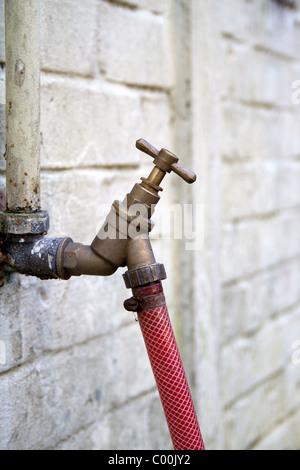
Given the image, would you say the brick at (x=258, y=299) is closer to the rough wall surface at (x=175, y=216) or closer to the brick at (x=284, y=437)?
the rough wall surface at (x=175, y=216)

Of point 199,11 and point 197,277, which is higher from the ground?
point 199,11

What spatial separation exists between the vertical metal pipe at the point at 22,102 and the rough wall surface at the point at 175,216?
0.11 meters

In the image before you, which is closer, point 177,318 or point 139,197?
point 139,197

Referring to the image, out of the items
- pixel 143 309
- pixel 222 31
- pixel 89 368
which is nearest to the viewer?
pixel 143 309

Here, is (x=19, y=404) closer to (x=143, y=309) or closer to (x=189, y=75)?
(x=143, y=309)

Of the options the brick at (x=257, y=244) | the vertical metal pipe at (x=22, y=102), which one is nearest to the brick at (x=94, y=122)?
the vertical metal pipe at (x=22, y=102)

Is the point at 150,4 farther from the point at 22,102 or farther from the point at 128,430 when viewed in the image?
the point at 128,430

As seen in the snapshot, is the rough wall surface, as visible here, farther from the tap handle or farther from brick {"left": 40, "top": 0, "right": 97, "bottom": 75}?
the tap handle

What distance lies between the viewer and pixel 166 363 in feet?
3.08

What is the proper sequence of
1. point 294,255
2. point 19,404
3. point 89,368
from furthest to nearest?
point 294,255
point 89,368
point 19,404

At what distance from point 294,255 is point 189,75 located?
47.0 inches

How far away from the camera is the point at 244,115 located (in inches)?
76.9

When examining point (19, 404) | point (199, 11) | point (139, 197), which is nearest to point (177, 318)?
point (19, 404)

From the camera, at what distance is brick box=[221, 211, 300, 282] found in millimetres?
1910
